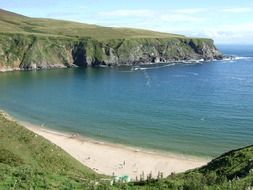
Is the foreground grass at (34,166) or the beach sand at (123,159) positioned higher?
the foreground grass at (34,166)

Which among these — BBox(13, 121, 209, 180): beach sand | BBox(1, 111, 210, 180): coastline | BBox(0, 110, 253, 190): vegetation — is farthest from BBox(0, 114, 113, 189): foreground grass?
BBox(13, 121, 209, 180): beach sand

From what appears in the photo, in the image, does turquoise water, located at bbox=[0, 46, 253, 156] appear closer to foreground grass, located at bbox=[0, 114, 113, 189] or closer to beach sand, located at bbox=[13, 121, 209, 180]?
beach sand, located at bbox=[13, 121, 209, 180]

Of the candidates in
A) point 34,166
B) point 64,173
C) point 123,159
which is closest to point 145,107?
point 123,159

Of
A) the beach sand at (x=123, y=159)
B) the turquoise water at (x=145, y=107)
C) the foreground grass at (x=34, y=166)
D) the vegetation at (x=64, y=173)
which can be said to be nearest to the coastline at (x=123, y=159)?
the beach sand at (x=123, y=159)

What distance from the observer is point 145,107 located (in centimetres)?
11900

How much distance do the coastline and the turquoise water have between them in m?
3.97

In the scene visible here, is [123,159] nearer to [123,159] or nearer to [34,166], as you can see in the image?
[123,159]

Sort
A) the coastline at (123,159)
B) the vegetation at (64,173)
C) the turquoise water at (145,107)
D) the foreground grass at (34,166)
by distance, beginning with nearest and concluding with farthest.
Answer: the vegetation at (64,173), the foreground grass at (34,166), the coastline at (123,159), the turquoise water at (145,107)

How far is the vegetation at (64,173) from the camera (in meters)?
26.5

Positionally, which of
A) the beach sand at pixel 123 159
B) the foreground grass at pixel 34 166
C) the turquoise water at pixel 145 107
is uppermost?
the foreground grass at pixel 34 166

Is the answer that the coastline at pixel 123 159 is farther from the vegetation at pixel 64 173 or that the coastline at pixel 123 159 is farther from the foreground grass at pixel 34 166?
the vegetation at pixel 64 173

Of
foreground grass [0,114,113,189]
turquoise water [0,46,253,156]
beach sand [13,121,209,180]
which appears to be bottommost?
beach sand [13,121,209,180]

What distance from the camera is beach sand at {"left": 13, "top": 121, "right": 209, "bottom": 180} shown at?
70363 mm

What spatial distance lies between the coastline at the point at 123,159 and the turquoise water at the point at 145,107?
3969mm
